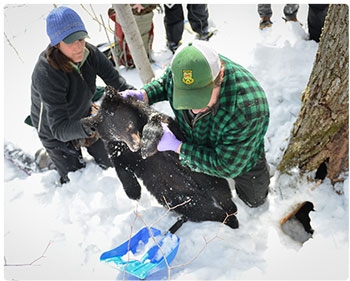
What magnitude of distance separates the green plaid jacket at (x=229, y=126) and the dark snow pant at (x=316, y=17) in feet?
7.13

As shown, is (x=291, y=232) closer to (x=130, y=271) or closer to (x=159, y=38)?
(x=130, y=271)

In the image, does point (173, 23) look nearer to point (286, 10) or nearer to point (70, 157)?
point (286, 10)

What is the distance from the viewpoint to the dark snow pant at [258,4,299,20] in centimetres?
379

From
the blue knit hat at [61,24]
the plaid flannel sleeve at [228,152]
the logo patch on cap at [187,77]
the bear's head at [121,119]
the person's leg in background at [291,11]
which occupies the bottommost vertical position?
the person's leg in background at [291,11]

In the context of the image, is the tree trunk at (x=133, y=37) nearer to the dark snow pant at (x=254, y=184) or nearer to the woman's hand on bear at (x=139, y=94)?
the woman's hand on bear at (x=139, y=94)

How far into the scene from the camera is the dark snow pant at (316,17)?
2.97 m

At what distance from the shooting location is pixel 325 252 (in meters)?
1.66

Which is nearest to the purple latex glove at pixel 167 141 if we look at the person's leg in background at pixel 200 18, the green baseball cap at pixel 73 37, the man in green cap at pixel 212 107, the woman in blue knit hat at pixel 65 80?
the man in green cap at pixel 212 107

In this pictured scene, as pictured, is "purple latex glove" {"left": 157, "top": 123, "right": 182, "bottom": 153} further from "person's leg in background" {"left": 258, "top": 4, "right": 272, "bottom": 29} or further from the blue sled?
"person's leg in background" {"left": 258, "top": 4, "right": 272, "bottom": 29}

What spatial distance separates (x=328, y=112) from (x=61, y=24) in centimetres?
191

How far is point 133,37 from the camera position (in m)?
2.66

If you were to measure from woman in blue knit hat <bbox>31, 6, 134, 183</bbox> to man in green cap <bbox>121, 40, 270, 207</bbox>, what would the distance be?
559mm

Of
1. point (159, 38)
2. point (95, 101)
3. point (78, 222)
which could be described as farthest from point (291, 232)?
point (159, 38)

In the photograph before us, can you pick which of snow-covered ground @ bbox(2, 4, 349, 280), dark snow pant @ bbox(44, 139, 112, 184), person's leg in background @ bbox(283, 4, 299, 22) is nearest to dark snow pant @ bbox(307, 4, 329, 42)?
snow-covered ground @ bbox(2, 4, 349, 280)
